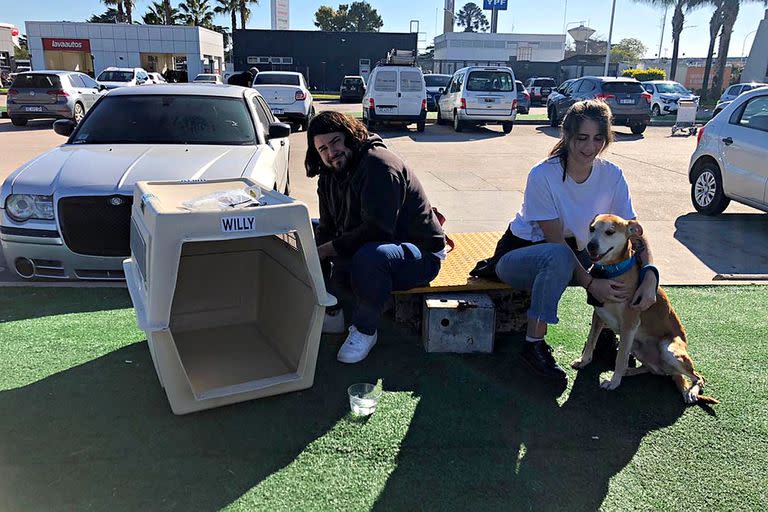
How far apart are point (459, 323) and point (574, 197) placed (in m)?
1.02

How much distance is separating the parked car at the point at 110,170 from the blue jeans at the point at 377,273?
1.63m

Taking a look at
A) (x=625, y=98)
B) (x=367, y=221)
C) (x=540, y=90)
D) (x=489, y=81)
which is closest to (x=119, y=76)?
(x=489, y=81)

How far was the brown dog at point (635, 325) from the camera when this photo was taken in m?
3.03

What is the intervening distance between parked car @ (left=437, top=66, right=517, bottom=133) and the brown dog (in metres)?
15.1

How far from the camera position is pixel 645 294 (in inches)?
119

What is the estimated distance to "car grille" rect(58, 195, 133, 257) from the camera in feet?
14.1

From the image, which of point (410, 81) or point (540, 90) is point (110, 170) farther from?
point (540, 90)

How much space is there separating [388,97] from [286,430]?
1556 centimetres

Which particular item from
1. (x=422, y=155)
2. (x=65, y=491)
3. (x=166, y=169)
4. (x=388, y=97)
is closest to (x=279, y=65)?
(x=388, y=97)

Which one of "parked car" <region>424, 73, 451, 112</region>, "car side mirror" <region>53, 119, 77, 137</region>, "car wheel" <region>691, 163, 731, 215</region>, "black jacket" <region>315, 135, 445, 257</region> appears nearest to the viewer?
"black jacket" <region>315, 135, 445, 257</region>

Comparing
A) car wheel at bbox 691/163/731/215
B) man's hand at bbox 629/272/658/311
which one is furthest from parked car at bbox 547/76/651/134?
man's hand at bbox 629/272/658/311

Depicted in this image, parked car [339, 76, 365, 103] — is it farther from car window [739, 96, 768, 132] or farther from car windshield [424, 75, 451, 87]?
car window [739, 96, 768, 132]

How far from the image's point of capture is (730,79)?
151ft

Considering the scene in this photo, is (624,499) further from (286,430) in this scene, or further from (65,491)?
(65,491)
